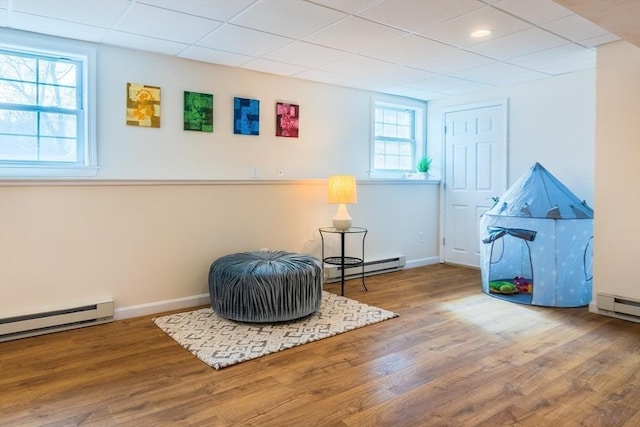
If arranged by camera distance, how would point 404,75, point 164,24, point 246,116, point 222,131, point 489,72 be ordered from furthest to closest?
point 404,75 < point 489,72 < point 246,116 < point 222,131 < point 164,24

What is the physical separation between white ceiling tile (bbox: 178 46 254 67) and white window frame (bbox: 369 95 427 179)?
1969 millimetres

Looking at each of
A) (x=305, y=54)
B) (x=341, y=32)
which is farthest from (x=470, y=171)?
(x=341, y=32)

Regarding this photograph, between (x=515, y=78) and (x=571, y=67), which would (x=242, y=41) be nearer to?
(x=515, y=78)

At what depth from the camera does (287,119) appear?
4680 millimetres

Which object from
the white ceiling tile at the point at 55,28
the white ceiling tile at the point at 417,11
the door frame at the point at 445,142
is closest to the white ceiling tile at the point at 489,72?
the door frame at the point at 445,142

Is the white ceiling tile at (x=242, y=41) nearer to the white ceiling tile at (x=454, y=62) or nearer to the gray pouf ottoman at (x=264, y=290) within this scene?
the white ceiling tile at (x=454, y=62)

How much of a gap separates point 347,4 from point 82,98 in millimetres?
2348

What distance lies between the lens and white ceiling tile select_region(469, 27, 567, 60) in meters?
3.37

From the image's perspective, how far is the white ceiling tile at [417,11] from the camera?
2.81 meters

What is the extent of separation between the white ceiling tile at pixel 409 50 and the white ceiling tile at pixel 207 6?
133cm

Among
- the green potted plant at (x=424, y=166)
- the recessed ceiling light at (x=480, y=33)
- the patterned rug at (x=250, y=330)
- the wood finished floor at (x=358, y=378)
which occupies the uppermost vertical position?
the recessed ceiling light at (x=480, y=33)

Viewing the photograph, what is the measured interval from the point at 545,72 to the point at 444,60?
1.24 metres

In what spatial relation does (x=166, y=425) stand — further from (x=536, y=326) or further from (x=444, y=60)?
(x=444, y=60)

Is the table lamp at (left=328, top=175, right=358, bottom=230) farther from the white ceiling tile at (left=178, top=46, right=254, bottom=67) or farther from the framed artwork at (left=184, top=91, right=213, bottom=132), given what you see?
the white ceiling tile at (left=178, top=46, right=254, bottom=67)
